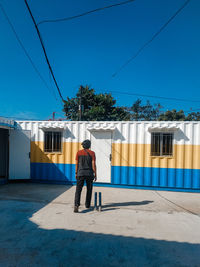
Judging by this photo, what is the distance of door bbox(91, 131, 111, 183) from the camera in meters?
6.50

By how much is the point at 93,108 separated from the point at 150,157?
13994 millimetres

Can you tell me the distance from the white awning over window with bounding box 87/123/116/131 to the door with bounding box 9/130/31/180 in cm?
294

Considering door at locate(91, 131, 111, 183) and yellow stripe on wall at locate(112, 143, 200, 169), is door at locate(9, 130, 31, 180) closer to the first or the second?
door at locate(91, 131, 111, 183)

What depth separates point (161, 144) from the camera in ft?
20.3

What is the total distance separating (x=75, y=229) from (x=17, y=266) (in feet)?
3.86

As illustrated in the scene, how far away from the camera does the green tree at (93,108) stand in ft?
63.9

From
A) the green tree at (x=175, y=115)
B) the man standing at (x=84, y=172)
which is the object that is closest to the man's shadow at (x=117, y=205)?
the man standing at (x=84, y=172)

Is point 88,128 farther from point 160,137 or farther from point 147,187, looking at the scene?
point 147,187

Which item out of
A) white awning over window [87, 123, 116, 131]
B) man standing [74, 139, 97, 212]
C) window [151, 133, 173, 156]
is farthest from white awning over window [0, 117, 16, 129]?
window [151, 133, 173, 156]

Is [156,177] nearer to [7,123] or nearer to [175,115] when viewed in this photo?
[7,123]

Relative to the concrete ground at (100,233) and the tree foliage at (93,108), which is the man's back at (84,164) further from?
the tree foliage at (93,108)

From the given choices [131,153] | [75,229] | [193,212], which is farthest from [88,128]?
[193,212]

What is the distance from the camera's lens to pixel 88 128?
6.52 m

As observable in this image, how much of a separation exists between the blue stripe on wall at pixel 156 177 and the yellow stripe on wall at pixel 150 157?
200mm
